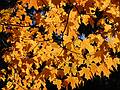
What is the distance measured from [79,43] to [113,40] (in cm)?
61

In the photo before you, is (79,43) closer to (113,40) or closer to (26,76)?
(113,40)

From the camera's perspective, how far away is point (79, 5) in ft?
10.4

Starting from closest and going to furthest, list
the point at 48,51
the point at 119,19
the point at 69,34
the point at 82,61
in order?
the point at 119,19 < the point at 69,34 < the point at 82,61 < the point at 48,51

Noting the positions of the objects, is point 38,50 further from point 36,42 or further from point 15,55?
point 15,55

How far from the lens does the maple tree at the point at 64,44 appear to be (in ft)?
10.6

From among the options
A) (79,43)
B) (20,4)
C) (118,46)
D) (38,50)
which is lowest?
(118,46)

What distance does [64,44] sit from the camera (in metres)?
3.77

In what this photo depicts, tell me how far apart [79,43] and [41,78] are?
1190mm

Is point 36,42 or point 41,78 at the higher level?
point 36,42

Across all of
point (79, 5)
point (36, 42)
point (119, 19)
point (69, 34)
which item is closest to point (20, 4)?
point (36, 42)

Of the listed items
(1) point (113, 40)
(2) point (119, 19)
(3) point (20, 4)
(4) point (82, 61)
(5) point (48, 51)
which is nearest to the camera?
(2) point (119, 19)

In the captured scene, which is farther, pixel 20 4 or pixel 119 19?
pixel 20 4

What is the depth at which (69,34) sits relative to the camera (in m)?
3.69

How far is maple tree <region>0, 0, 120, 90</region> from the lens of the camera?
3223 millimetres
